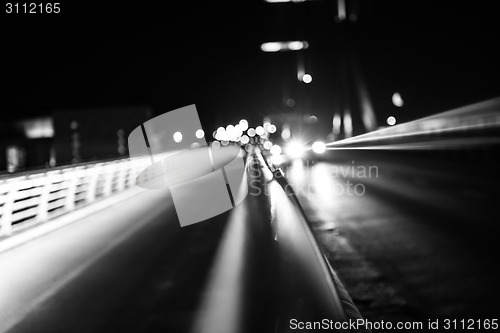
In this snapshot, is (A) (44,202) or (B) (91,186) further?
(B) (91,186)

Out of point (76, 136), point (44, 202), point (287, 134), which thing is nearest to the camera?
point (44, 202)

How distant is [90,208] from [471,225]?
9.34 m

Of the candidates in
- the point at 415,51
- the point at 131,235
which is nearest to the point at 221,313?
the point at 131,235

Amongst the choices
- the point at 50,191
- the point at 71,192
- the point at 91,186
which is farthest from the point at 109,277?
the point at 91,186

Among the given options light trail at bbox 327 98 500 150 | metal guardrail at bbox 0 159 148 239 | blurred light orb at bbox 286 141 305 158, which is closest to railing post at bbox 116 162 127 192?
metal guardrail at bbox 0 159 148 239

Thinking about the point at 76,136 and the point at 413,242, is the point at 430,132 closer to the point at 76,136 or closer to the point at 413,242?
the point at 413,242

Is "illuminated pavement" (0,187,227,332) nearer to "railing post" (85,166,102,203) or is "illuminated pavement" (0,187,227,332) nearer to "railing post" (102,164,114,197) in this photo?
"railing post" (85,166,102,203)

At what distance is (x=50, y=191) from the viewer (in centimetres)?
1295

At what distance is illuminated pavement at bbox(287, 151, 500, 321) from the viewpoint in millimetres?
5355

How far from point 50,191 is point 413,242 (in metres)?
8.66

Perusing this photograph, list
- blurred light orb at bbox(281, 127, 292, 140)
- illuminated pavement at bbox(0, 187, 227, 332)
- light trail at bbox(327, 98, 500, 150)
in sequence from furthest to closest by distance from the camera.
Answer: blurred light orb at bbox(281, 127, 292, 140) → light trail at bbox(327, 98, 500, 150) → illuminated pavement at bbox(0, 187, 227, 332)

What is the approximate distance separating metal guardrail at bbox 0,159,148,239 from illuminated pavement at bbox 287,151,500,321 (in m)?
5.90

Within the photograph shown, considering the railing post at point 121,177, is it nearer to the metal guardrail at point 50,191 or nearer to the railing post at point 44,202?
the metal guardrail at point 50,191

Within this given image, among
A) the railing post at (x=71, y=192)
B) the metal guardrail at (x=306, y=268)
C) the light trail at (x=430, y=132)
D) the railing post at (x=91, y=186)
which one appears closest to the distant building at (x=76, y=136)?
the light trail at (x=430, y=132)
